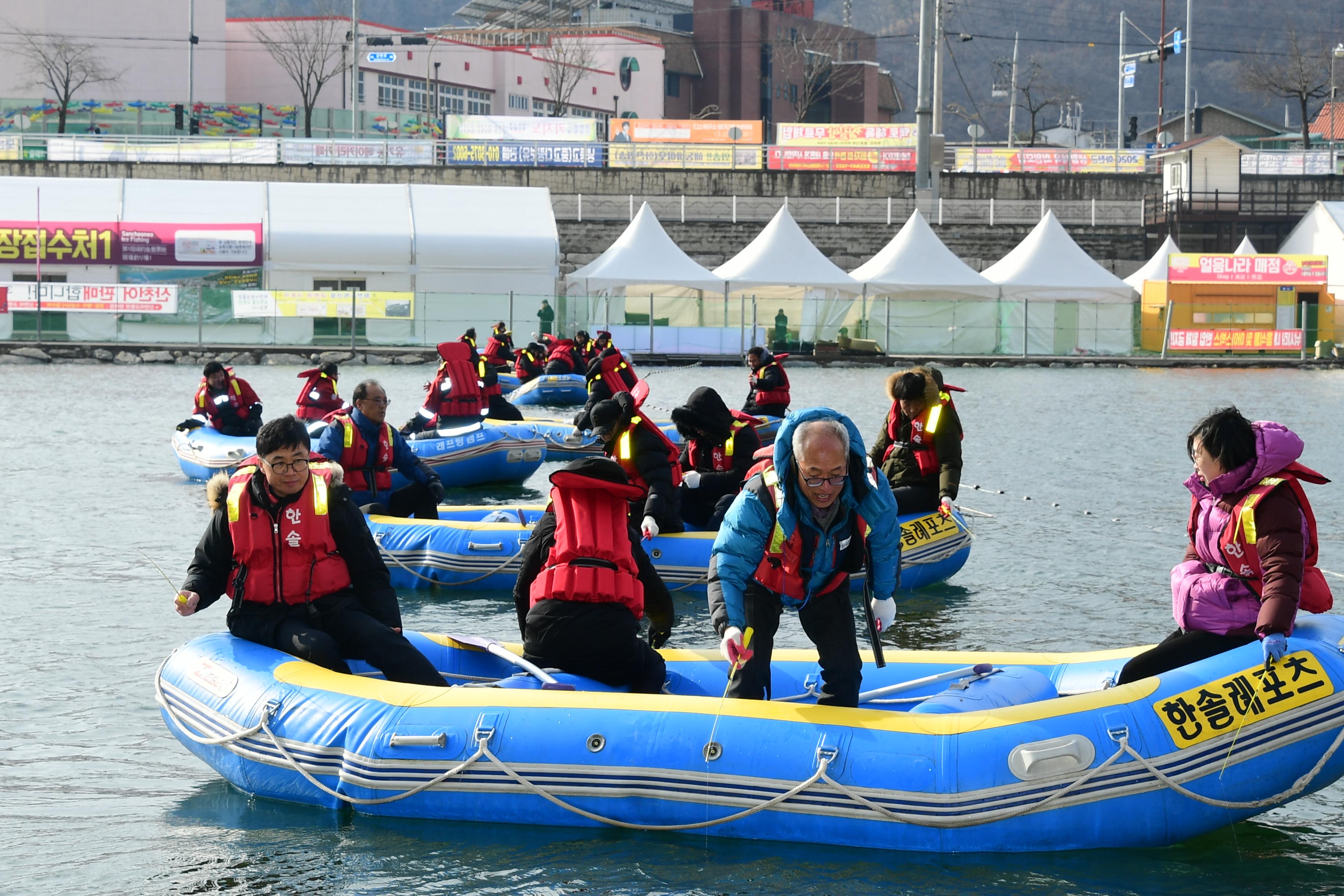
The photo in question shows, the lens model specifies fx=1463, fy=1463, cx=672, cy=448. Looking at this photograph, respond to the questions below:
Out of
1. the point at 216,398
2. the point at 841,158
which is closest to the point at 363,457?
the point at 216,398

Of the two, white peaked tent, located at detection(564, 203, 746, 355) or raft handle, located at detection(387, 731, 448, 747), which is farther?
white peaked tent, located at detection(564, 203, 746, 355)

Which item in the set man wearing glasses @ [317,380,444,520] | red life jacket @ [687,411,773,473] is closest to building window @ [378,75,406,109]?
man wearing glasses @ [317,380,444,520]

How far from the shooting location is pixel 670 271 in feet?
124

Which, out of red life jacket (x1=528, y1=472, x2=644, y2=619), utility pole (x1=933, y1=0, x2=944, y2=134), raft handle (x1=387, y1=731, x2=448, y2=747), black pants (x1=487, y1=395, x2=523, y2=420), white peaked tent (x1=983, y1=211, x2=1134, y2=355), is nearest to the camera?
raft handle (x1=387, y1=731, x2=448, y2=747)

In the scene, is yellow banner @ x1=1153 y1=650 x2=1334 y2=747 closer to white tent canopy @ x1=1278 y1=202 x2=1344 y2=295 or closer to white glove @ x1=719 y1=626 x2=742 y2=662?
white glove @ x1=719 y1=626 x2=742 y2=662

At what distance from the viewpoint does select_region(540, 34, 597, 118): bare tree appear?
261 ft

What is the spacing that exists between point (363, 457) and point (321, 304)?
1065 inches

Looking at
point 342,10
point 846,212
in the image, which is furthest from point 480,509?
point 342,10

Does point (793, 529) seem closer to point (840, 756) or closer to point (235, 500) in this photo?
point (840, 756)

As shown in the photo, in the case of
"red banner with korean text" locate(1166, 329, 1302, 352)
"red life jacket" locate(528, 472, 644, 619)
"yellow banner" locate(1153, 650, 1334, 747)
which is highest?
"red banner with korean text" locate(1166, 329, 1302, 352)

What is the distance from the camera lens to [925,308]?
3806 centimetres

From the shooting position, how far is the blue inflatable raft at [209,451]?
15.2 metres

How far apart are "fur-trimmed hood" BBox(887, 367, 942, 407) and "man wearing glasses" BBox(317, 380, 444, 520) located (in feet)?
10.5

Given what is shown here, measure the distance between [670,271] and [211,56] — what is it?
39.5 meters
